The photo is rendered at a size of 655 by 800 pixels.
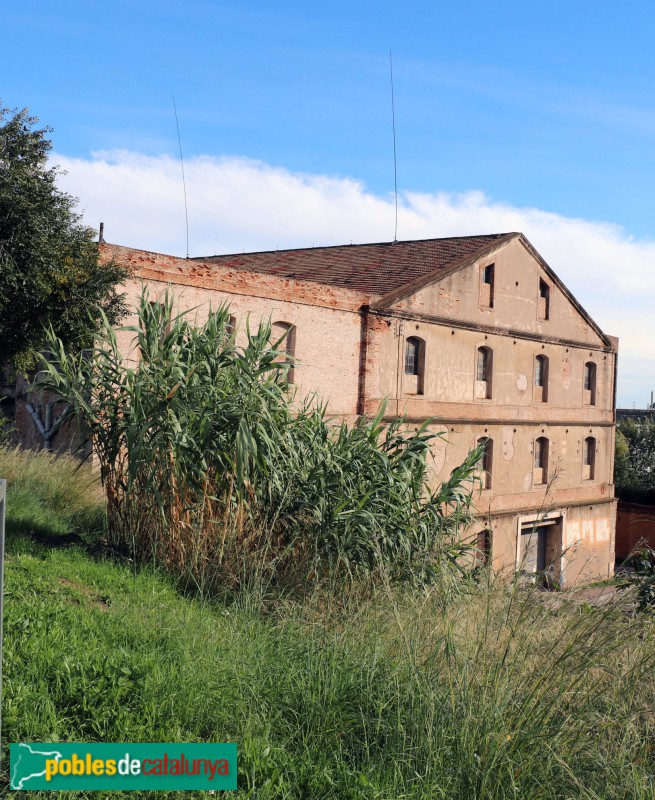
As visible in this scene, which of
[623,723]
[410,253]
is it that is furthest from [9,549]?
[410,253]

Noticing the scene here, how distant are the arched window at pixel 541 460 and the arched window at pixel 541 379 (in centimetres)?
134

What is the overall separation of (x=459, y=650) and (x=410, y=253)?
66.0 ft

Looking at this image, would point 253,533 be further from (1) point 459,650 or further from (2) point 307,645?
(1) point 459,650

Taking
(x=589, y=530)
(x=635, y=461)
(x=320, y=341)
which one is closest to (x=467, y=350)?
(x=320, y=341)

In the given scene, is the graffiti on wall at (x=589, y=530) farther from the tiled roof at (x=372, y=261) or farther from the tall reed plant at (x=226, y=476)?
the tall reed plant at (x=226, y=476)

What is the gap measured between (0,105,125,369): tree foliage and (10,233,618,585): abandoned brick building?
180 cm

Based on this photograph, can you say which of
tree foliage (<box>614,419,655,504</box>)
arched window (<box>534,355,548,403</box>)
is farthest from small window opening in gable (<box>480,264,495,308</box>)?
tree foliage (<box>614,419,655,504</box>)

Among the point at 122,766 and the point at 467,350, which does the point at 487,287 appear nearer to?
the point at 467,350

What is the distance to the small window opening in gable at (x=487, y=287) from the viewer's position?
23141 mm

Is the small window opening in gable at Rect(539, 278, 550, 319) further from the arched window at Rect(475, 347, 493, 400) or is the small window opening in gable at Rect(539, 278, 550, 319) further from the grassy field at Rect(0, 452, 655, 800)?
the grassy field at Rect(0, 452, 655, 800)

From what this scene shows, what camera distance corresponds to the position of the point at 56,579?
23.0ft

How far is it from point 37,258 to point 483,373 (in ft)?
48.6

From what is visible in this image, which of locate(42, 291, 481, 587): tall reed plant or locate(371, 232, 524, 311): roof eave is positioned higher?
locate(371, 232, 524, 311): roof eave

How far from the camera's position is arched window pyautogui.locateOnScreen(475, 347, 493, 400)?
76.0 feet
